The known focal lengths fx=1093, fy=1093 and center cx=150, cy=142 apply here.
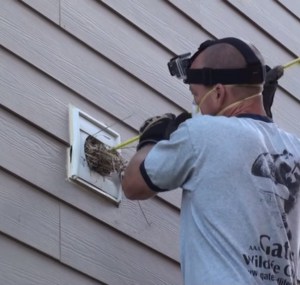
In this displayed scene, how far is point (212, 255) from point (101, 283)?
0.86 m

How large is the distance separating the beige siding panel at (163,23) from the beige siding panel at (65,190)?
722 mm

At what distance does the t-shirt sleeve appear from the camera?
342cm

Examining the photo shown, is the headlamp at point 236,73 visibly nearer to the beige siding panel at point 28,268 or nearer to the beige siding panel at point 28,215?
the beige siding panel at point 28,215

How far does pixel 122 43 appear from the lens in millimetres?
4457

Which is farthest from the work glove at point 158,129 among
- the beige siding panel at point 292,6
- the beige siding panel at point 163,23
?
the beige siding panel at point 292,6

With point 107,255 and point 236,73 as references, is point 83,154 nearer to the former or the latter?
point 107,255

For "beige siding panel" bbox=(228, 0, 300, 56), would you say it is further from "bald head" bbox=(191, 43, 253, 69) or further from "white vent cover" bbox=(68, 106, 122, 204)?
"bald head" bbox=(191, 43, 253, 69)

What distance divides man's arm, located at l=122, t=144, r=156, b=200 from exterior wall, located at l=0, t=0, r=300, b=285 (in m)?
0.45

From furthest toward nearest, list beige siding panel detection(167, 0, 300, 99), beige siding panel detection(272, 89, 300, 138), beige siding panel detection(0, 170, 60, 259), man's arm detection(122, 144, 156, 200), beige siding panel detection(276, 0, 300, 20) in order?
1. beige siding panel detection(276, 0, 300, 20)
2. beige siding panel detection(272, 89, 300, 138)
3. beige siding panel detection(167, 0, 300, 99)
4. beige siding panel detection(0, 170, 60, 259)
5. man's arm detection(122, 144, 156, 200)

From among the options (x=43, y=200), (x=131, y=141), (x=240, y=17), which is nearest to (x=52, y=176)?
(x=43, y=200)

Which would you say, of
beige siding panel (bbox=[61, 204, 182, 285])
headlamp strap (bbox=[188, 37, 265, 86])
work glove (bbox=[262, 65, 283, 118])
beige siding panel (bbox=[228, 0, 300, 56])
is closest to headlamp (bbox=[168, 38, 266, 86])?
headlamp strap (bbox=[188, 37, 265, 86])

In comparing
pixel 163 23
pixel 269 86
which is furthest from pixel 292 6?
pixel 269 86

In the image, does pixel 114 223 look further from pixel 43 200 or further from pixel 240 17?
pixel 240 17

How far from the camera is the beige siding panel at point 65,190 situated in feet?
12.9
